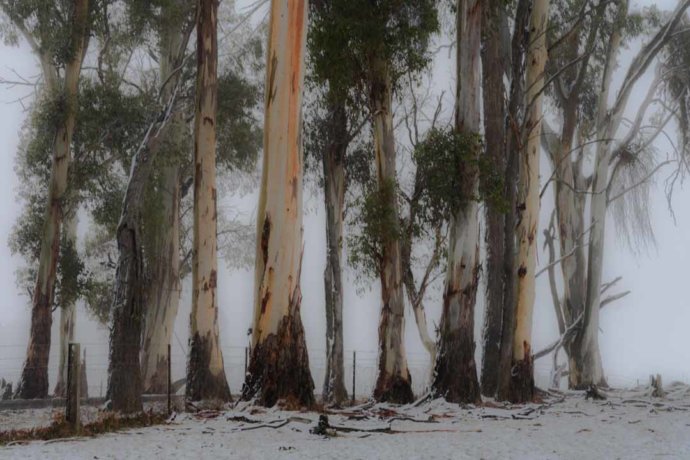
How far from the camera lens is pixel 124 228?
11117 mm

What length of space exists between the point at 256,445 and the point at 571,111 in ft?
43.9

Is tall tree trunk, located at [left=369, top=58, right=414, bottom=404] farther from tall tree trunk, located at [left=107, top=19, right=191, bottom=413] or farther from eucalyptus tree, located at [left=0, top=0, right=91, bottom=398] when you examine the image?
eucalyptus tree, located at [left=0, top=0, right=91, bottom=398]

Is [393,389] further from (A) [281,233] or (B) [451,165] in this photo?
(A) [281,233]

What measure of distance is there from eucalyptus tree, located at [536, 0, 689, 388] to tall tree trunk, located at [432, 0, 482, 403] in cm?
499

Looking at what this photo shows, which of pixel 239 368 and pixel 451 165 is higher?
pixel 451 165

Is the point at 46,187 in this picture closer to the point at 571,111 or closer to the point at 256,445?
the point at 571,111

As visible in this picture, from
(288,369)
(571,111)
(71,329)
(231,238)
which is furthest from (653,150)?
(71,329)

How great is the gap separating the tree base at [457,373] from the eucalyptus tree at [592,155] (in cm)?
547

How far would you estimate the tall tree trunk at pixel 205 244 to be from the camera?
12938 millimetres

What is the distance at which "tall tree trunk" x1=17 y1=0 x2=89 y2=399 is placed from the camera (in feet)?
49.9

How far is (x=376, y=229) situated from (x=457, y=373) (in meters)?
2.63

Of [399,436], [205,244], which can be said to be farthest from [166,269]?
[399,436]

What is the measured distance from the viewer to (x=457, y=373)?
37.0 ft

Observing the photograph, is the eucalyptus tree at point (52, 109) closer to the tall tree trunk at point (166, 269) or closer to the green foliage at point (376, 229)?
the tall tree trunk at point (166, 269)
